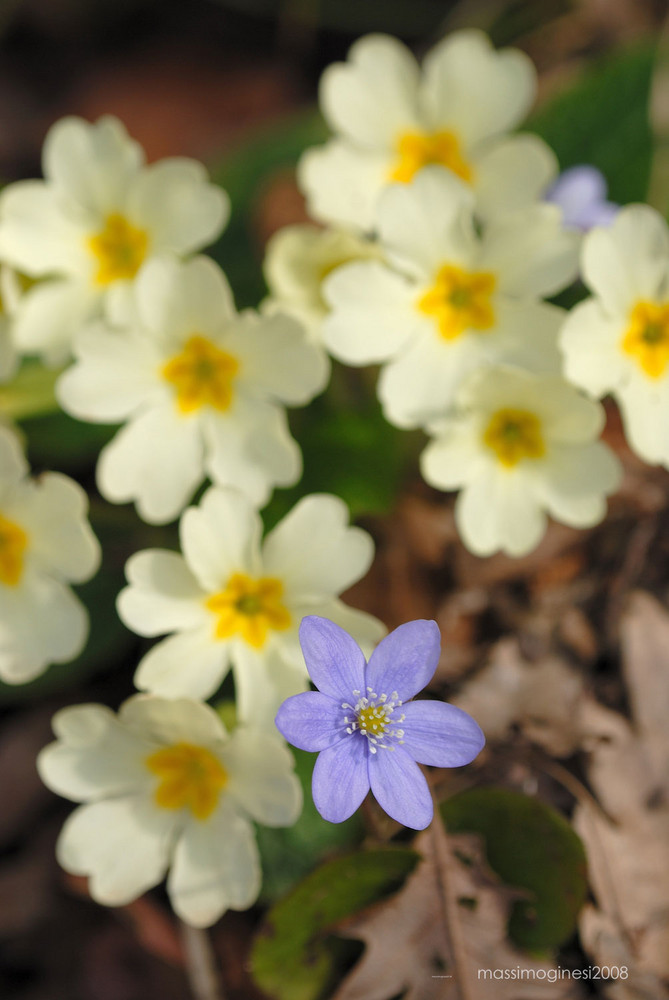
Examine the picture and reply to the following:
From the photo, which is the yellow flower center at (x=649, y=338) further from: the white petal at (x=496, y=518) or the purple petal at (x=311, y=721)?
the purple petal at (x=311, y=721)

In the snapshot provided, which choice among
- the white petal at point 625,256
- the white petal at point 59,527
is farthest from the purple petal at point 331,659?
the white petal at point 625,256

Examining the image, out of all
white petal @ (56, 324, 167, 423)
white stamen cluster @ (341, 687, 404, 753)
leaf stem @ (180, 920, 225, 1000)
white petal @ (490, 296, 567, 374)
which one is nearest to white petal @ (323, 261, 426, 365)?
white petal @ (490, 296, 567, 374)

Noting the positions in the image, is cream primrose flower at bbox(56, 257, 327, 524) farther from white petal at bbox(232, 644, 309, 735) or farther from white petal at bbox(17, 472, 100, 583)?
white petal at bbox(232, 644, 309, 735)

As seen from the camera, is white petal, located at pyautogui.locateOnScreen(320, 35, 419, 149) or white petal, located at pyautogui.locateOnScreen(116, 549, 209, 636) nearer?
white petal, located at pyautogui.locateOnScreen(116, 549, 209, 636)

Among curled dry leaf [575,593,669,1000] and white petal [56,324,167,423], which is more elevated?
white petal [56,324,167,423]

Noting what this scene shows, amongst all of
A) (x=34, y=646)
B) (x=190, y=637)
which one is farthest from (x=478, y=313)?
(x=34, y=646)

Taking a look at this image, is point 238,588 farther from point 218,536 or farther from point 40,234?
point 40,234

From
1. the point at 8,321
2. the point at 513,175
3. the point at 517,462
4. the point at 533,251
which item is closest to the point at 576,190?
the point at 513,175
